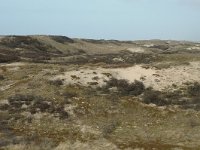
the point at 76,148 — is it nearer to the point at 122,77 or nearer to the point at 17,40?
the point at 122,77

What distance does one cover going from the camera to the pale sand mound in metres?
48.0

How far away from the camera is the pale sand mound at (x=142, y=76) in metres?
48.0

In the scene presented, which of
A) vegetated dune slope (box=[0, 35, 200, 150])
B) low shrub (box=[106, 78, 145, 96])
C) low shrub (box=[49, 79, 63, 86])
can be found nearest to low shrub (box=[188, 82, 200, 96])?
vegetated dune slope (box=[0, 35, 200, 150])

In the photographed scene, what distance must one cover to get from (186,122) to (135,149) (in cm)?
779

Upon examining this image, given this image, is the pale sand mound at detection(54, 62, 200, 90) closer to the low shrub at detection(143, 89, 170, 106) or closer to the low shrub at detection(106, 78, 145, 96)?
the low shrub at detection(106, 78, 145, 96)

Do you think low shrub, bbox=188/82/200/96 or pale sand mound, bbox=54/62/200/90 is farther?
pale sand mound, bbox=54/62/200/90

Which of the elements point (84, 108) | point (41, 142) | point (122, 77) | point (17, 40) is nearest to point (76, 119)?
point (84, 108)

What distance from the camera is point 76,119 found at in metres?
39.3

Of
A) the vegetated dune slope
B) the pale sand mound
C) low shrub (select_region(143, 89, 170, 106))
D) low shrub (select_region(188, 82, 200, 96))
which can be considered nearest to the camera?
the vegetated dune slope

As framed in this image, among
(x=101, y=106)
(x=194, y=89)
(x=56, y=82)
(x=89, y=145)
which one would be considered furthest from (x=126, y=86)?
(x=89, y=145)

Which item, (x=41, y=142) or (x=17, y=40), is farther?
(x=17, y=40)

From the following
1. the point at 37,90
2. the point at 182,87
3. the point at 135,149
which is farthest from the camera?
the point at 182,87

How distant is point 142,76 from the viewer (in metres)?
50.1

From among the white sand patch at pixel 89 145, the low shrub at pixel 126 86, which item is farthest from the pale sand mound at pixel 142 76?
the white sand patch at pixel 89 145
